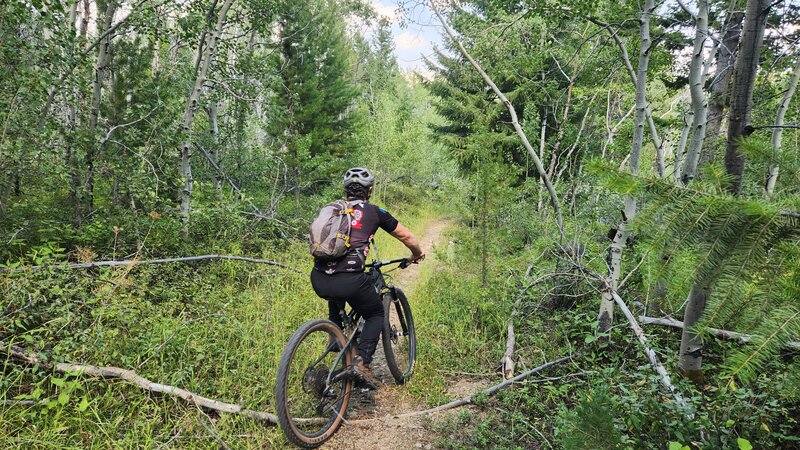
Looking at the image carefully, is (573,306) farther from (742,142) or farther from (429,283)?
(742,142)

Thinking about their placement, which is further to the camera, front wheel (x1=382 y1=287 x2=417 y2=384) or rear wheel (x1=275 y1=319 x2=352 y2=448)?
front wheel (x1=382 y1=287 x2=417 y2=384)

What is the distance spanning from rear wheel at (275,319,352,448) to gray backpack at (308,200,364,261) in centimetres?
60

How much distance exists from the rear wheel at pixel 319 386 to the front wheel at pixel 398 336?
0.62 metres

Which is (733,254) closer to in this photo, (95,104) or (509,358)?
(509,358)

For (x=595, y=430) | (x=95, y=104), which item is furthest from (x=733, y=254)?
(x=95, y=104)

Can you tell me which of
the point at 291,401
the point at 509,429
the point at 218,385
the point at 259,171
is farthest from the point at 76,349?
the point at 259,171

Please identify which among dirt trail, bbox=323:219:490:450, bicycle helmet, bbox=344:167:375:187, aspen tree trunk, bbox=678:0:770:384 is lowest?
dirt trail, bbox=323:219:490:450

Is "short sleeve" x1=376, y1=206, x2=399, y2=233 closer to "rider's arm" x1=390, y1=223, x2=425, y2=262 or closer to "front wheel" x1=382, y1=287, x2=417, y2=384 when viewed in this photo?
"rider's arm" x1=390, y1=223, x2=425, y2=262

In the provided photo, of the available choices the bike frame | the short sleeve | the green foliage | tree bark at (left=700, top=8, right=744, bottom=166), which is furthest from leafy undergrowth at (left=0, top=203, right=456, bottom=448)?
tree bark at (left=700, top=8, right=744, bottom=166)

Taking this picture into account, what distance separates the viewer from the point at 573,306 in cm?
540

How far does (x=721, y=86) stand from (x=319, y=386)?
5.20 m

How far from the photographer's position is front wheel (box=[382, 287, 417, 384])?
159 inches

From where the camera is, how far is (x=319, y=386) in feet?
10.8

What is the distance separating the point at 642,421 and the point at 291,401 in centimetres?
283
